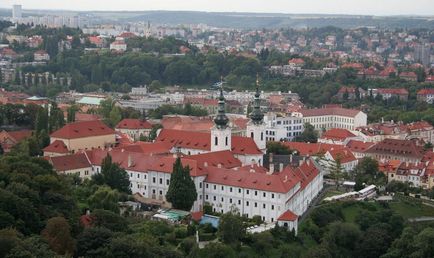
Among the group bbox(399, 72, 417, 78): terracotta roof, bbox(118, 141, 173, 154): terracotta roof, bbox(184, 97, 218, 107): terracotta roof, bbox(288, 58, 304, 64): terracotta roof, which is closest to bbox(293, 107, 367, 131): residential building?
bbox(184, 97, 218, 107): terracotta roof

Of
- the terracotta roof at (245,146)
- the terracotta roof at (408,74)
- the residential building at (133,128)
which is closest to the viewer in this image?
the terracotta roof at (245,146)

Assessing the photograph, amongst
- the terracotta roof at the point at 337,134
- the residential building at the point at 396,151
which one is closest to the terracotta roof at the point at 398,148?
the residential building at the point at 396,151

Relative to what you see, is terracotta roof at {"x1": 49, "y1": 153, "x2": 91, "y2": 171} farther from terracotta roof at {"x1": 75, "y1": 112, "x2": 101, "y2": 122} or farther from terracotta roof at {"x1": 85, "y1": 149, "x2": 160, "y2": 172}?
terracotta roof at {"x1": 75, "y1": 112, "x2": 101, "y2": 122}

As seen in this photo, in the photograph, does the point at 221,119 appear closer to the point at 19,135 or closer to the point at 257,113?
the point at 257,113

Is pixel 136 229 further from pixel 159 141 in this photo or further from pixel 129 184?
pixel 159 141

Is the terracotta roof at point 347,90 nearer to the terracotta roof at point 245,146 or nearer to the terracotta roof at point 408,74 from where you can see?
the terracotta roof at point 408,74

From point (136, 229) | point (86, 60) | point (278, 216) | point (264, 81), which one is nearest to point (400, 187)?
point (278, 216)

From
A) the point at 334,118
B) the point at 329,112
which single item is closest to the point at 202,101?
→ the point at 329,112
